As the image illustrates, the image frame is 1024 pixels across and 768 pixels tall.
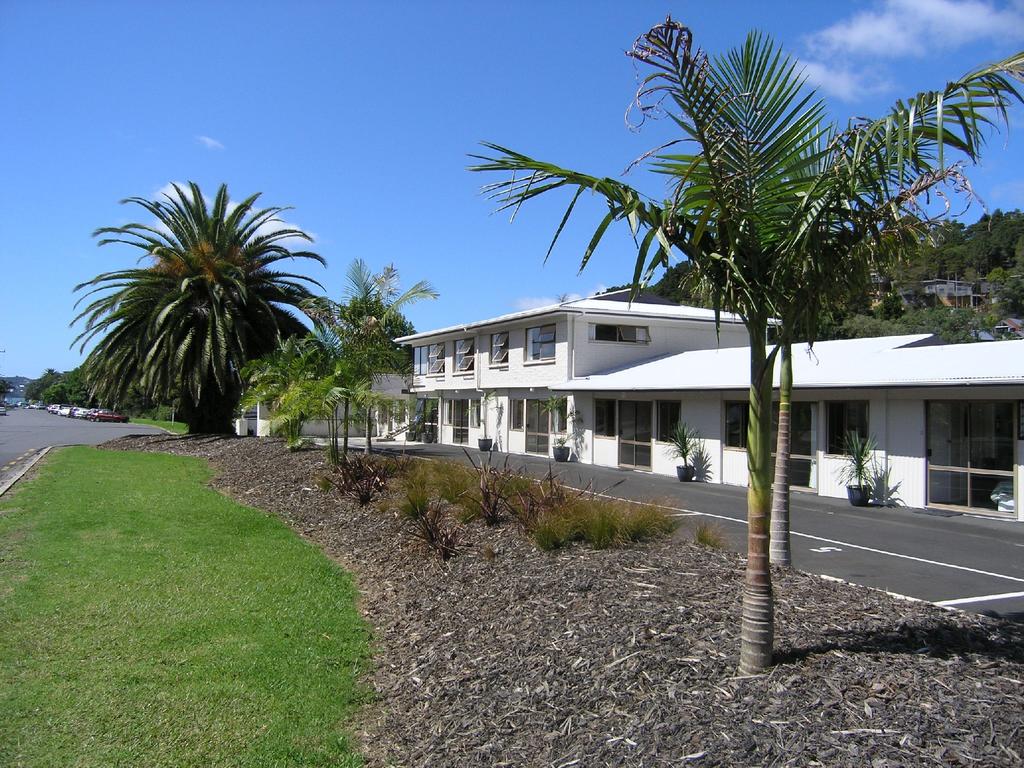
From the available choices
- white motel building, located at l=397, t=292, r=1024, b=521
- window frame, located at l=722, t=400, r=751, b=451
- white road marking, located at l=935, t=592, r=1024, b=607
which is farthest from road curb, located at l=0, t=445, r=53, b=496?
window frame, located at l=722, t=400, r=751, b=451

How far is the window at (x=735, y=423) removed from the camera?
68.8 ft

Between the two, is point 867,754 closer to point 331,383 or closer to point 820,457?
point 331,383

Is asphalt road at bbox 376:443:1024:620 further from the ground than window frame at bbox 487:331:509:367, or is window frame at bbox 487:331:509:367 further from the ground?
window frame at bbox 487:331:509:367

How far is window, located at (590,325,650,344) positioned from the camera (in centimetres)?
2914

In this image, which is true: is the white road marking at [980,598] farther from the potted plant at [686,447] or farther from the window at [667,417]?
the window at [667,417]

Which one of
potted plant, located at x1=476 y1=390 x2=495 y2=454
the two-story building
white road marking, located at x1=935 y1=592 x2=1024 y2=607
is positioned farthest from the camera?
potted plant, located at x1=476 y1=390 x2=495 y2=454

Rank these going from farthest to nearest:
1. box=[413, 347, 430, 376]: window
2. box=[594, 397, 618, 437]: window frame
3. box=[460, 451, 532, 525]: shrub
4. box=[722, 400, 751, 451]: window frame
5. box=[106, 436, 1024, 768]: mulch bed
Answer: box=[413, 347, 430, 376]: window
box=[594, 397, 618, 437]: window frame
box=[722, 400, 751, 451]: window frame
box=[460, 451, 532, 525]: shrub
box=[106, 436, 1024, 768]: mulch bed

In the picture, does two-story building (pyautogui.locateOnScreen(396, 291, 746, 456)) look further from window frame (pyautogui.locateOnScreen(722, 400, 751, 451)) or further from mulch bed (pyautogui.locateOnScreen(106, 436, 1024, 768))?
mulch bed (pyautogui.locateOnScreen(106, 436, 1024, 768))

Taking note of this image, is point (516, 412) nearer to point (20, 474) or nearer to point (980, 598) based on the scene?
point (20, 474)

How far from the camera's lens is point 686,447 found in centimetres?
2223

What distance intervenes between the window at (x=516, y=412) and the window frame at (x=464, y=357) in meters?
3.39

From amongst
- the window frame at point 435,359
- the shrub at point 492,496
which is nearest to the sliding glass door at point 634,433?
the window frame at point 435,359

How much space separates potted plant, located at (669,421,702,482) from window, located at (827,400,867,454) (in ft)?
14.1

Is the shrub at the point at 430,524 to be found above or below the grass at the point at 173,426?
below
